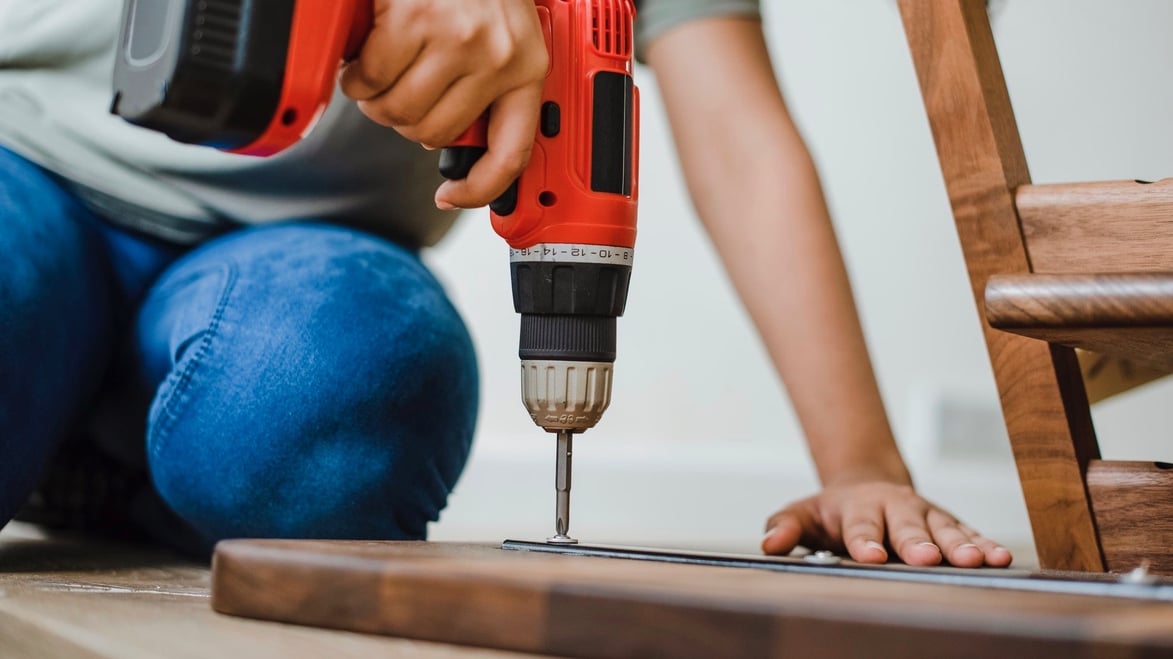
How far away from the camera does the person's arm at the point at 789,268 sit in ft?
2.77

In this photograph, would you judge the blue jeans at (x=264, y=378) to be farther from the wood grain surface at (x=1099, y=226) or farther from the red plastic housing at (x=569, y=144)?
the wood grain surface at (x=1099, y=226)

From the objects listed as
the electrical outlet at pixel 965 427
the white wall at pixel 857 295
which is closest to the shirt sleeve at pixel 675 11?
the white wall at pixel 857 295

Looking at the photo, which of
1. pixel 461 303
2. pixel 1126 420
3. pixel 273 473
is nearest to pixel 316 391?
pixel 273 473

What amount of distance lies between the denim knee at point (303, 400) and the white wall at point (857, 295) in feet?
3.87

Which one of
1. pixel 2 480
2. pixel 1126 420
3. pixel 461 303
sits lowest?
pixel 2 480

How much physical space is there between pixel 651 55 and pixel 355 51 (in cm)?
50

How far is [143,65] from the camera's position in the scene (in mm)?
604

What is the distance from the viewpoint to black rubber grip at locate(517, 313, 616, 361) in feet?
2.32

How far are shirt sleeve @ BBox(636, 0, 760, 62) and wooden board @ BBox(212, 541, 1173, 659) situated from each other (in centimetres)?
63

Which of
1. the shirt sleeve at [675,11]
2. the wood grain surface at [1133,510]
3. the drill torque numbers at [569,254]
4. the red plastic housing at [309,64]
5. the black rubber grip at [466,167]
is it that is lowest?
the wood grain surface at [1133,510]

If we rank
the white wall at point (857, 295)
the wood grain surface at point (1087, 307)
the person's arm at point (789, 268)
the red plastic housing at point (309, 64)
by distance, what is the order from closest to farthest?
1. the wood grain surface at point (1087, 307)
2. the red plastic housing at point (309, 64)
3. the person's arm at point (789, 268)
4. the white wall at point (857, 295)

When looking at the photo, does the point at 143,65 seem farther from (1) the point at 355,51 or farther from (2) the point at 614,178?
(2) the point at 614,178

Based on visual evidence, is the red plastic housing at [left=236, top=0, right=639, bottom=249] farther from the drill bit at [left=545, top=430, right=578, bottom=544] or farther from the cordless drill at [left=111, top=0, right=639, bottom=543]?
the drill bit at [left=545, top=430, right=578, bottom=544]

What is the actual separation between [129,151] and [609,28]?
0.48 m
